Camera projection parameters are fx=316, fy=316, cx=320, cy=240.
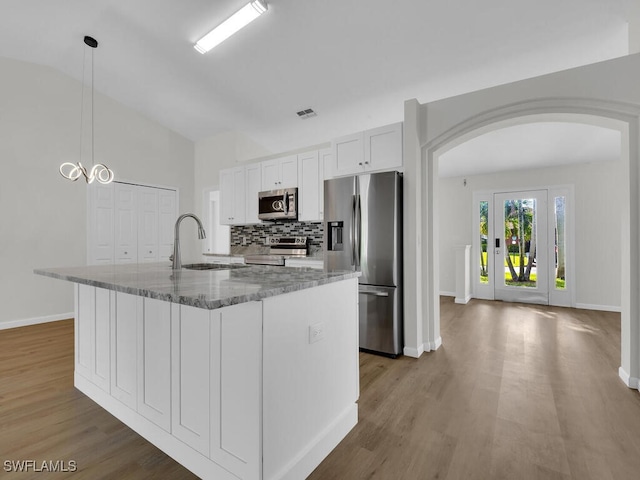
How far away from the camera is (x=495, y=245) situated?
6004 millimetres

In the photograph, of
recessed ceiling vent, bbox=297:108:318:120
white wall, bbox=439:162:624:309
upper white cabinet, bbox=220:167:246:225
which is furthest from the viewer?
upper white cabinet, bbox=220:167:246:225

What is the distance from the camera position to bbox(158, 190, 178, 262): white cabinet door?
5719 millimetres

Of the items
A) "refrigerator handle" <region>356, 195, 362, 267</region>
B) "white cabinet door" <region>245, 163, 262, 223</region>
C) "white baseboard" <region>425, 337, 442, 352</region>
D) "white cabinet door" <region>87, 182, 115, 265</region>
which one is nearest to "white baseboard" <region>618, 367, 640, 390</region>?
"white baseboard" <region>425, 337, 442, 352</region>

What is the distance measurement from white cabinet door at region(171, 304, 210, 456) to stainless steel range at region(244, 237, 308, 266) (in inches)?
104

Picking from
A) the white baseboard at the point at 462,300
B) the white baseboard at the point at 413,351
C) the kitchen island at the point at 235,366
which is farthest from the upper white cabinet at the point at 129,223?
the white baseboard at the point at 462,300

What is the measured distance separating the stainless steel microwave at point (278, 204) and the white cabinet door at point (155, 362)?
2892 millimetres

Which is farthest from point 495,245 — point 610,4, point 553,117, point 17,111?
point 17,111

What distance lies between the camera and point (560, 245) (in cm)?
542

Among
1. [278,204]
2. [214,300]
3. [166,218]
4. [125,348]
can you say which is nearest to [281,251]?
[278,204]

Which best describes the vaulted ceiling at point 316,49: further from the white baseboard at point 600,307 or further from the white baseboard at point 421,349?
the white baseboard at point 600,307

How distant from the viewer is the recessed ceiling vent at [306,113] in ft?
14.5

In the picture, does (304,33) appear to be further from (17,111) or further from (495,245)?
(495,245)

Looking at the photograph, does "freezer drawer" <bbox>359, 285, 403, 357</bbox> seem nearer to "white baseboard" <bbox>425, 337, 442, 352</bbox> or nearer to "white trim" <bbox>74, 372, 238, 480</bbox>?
"white baseboard" <bbox>425, 337, 442, 352</bbox>

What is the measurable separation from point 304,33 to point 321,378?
124 inches
